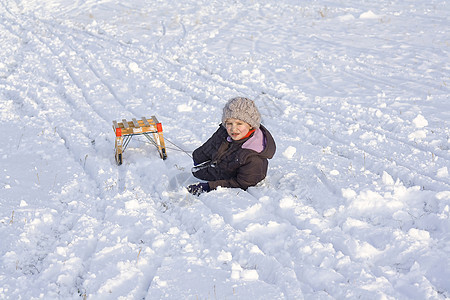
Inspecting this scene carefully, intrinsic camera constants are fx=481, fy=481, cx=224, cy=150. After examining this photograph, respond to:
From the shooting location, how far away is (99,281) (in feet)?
11.5

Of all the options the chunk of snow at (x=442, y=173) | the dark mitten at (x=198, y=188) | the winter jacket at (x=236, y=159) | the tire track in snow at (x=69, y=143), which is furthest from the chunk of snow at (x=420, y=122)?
the tire track in snow at (x=69, y=143)

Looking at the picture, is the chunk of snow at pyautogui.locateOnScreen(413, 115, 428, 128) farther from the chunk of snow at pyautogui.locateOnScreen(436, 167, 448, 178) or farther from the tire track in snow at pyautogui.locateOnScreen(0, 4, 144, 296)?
the tire track in snow at pyautogui.locateOnScreen(0, 4, 144, 296)

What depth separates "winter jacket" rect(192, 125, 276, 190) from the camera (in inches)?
186

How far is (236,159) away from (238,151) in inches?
3.2

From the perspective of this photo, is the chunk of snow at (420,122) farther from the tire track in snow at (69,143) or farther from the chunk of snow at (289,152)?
the tire track in snow at (69,143)

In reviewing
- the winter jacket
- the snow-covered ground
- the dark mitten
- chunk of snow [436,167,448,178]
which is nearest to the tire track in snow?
the snow-covered ground

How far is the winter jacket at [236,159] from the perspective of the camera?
15.5 ft

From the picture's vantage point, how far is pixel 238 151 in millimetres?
4727

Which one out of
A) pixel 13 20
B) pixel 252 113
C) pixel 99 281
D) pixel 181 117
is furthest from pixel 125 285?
pixel 13 20

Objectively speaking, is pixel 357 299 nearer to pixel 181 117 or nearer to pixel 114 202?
pixel 114 202

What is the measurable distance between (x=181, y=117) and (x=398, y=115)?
2993 millimetres

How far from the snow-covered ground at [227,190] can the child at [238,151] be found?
0.15m

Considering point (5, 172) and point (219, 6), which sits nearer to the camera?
point (5, 172)

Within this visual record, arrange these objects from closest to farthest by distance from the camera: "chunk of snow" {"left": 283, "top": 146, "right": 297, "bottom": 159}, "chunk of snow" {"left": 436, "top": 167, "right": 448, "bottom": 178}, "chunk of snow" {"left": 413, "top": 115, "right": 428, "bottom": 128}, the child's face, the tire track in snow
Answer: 1. the tire track in snow
2. the child's face
3. "chunk of snow" {"left": 436, "top": 167, "right": 448, "bottom": 178}
4. "chunk of snow" {"left": 283, "top": 146, "right": 297, "bottom": 159}
5. "chunk of snow" {"left": 413, "top": 115, "right": 428, "bottom": 128}
